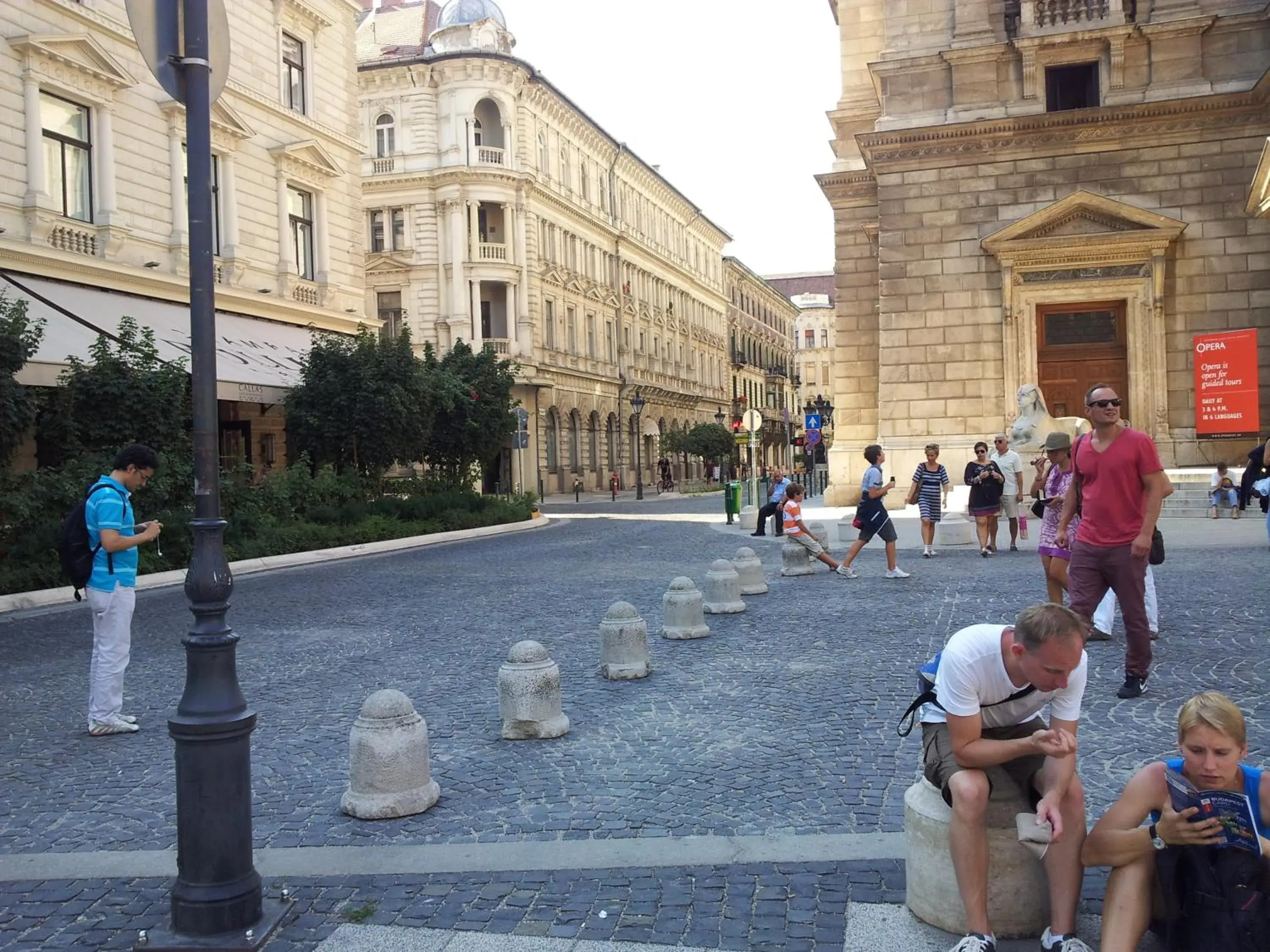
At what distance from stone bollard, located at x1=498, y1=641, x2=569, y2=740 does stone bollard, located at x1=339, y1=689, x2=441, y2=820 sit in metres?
1.20

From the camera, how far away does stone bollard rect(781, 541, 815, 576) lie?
49.6ft

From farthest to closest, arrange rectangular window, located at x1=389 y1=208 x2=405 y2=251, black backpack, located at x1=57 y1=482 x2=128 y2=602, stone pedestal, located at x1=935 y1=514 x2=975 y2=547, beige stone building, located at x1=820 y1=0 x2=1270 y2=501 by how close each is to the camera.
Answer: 1. rectangular window, located at x1=389 y1=208 x2=405 y2=251
2. beige stone building, located at x1=820 y1=0 x2=1270 y2=501
3. stone pedestal, located at x1=935 y1=514 x2=975 y2=547
4. black backpack, located at x1=57 y1=482 x2=128 y2=602

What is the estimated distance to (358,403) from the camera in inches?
881

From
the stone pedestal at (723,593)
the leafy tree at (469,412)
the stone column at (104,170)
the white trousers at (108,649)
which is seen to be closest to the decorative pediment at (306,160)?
the stone column at (104,170)

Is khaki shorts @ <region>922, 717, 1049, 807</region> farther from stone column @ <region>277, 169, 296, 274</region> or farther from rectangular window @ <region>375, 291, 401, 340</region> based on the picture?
rectangular window @ <region>375, 291, 401, 340</region>

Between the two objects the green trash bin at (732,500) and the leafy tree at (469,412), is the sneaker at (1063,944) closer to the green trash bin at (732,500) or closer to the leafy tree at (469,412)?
the leafy tree at (469,412)

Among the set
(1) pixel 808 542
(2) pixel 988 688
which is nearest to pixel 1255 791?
(2) pixel 988 688

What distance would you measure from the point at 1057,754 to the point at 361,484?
70.5 ft

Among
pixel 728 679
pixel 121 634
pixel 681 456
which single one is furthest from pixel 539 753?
pixel 681 456

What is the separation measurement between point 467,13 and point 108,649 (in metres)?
47.5

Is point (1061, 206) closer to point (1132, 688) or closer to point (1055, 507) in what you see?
point (1055, 507)

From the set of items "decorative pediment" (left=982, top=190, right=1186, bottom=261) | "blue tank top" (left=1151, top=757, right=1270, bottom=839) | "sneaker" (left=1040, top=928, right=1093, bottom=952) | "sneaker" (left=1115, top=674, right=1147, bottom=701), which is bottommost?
"sneaker" (left=1040, top=928, right=1093, bottom=952)

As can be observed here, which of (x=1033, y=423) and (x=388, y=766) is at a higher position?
(x=1033, y=423)

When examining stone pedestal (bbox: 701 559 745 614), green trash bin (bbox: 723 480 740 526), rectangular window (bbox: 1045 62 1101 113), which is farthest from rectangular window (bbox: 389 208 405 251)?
stone pedestal (bbox: 701 559 745 614)
